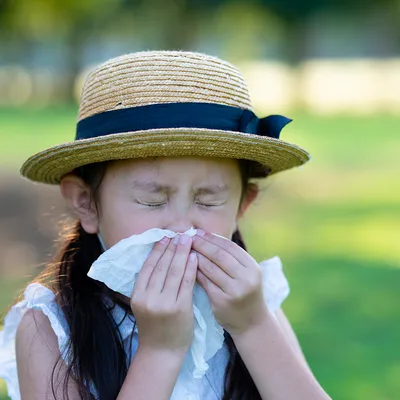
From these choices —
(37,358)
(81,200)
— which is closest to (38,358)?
(37,358)

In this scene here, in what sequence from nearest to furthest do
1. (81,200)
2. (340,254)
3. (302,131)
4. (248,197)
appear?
1. (81,200)
2. (248,197)
3. (340,254)
4. (302,131)

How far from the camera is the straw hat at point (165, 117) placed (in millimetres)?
2668

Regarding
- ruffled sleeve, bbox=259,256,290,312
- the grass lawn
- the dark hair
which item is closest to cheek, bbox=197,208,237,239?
the dark hair

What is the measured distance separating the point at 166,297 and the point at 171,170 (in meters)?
0.40

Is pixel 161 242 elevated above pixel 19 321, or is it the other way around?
pixel 161 242

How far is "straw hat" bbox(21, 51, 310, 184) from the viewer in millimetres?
2668

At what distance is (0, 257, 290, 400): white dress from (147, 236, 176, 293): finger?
0.35 meters

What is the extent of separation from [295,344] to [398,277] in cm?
451

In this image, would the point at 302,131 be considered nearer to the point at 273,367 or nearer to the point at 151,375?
the point at 273,367

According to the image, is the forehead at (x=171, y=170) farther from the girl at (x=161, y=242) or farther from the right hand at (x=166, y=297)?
the right hand at (x=166, y=297)

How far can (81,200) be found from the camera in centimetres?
303

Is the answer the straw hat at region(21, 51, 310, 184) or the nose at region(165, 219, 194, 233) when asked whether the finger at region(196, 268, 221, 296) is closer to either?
the nose at region(165, 219, 194, 233)

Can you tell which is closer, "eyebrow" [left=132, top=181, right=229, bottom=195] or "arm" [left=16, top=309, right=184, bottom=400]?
"arm" [left=16, top=309, right=184, bottom=400]

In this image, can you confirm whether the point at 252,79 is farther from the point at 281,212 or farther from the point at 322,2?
the point at 281,212
